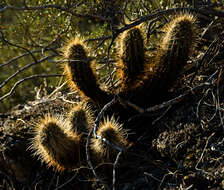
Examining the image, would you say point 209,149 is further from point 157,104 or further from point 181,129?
point 157,104

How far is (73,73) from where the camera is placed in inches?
125

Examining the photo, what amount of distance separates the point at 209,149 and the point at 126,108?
89 centimetres

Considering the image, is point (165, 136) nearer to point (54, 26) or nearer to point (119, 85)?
point (119, 85)

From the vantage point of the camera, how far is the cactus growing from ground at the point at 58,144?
9.08 feet

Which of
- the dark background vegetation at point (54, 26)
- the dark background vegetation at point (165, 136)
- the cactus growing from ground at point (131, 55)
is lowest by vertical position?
the dark background vegetation at point (165, 136)

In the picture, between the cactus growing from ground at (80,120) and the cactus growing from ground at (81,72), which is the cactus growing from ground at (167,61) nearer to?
the cactus growing from ground at (81,72)

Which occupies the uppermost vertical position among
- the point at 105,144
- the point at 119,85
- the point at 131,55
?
the point at 131,55

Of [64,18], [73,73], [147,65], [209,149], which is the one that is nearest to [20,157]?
[73,73]

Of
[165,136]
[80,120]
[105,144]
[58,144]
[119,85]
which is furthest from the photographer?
[119,85]

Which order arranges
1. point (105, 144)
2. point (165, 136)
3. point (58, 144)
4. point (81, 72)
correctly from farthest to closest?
point (81, 72), point (165, 136), point (58, 144), point (105, 144)

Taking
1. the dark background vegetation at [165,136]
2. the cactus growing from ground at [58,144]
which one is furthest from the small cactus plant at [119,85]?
the dark background vegetation at [165,136]

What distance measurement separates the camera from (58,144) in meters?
2.77

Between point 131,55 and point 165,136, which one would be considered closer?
point 165,136

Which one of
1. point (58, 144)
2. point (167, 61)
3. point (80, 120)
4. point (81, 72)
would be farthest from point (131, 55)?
point (58, 144)
